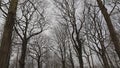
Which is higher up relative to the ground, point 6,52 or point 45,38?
point 45,38

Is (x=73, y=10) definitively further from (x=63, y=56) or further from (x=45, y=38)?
(x=45, y=38)

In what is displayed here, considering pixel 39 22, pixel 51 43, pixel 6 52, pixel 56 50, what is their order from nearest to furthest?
1. pixel 6 52
2. pixel 39 22
3. pixel 56 50
4. pixel 51 43

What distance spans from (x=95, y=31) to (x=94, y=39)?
1.40 metres

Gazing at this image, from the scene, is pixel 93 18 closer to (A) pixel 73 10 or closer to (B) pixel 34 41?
(A) pixel 73 10

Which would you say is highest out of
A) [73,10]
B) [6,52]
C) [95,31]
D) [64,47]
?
[73,10]

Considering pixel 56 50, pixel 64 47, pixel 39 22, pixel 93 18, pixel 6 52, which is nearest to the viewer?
pixel 6 52

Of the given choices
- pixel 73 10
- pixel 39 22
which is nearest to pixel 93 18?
pixel 73 10

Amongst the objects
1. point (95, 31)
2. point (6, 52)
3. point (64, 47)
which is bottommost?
point (6, 52)

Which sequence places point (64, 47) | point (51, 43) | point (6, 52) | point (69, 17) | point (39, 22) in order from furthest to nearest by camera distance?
point (51, 43)
point (64, 47)
point (39, 22)
point (69, 17)
point (6, 52)

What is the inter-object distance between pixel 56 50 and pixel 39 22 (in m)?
13.7

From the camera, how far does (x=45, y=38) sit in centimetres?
3158

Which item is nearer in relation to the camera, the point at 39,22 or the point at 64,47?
the point at 39,22

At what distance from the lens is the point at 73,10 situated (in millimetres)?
14648

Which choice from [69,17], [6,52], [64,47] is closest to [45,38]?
[64,47]
